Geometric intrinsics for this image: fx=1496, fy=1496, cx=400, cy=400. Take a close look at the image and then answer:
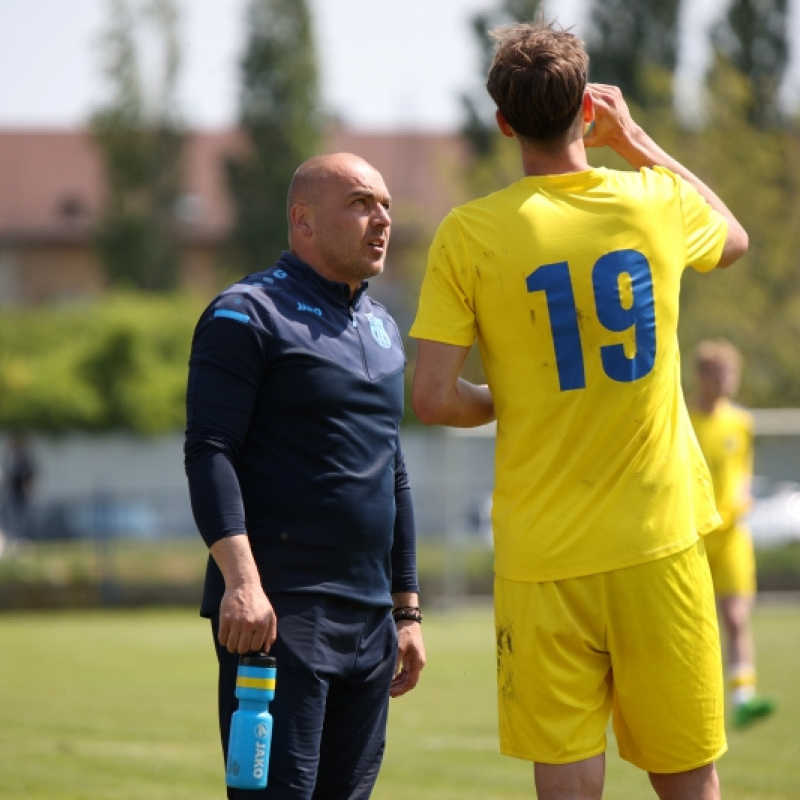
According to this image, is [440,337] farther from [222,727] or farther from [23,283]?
[23,283]

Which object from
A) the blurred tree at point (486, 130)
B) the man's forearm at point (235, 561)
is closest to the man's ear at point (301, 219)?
the man's forearm at point (235, 561)

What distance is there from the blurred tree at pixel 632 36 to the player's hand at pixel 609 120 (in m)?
47.4

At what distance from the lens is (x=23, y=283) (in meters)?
68.1

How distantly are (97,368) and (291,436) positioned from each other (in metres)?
40.3

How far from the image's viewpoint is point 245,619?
3.85 meters

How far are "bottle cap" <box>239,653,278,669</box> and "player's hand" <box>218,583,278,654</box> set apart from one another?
2 centimetres

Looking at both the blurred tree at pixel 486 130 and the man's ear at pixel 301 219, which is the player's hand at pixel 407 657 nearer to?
the man's ear at pixel 301 219

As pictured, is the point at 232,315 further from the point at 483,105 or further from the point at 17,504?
the point at 483,105

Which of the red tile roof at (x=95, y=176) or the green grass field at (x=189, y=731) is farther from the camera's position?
the red tile roof at (x=95, y=176)

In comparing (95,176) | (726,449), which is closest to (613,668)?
(726,449)

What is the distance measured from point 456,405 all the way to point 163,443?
37827mm

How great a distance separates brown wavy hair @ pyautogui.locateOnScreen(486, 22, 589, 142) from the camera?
382cm

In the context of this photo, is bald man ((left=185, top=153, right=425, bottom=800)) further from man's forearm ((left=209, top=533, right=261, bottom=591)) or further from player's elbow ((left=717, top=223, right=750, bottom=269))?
player's elbow ((left=717, top=223, right=750, bottom=269))

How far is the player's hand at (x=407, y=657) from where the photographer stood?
15.0 feet
